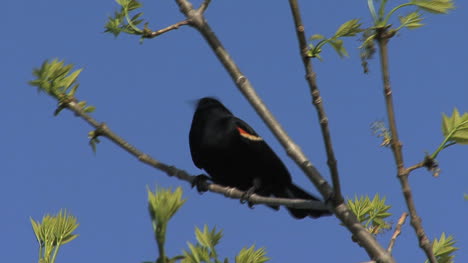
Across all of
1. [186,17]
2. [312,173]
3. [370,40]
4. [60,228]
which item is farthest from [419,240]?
[60,228]

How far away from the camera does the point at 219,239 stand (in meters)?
2.42

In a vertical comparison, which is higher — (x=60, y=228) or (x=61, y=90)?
(x=61, y=90)

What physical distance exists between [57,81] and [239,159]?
7.92ft

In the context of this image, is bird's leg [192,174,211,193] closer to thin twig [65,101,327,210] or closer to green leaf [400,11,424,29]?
thin twig [65,101,327,210]

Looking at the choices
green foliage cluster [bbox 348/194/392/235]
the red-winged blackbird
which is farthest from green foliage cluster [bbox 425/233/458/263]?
the red-winged blackbird

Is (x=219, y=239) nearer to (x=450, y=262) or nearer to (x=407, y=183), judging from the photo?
(x=407, y=183)

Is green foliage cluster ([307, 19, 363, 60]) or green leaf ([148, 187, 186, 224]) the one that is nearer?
green leaf ([148, 187, 186, 224])

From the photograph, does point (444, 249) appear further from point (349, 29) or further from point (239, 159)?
point (239, 159)

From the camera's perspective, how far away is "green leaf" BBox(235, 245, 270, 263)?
250 cm

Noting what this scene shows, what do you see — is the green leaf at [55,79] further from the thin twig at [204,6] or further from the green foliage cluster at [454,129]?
the green foliage cluster at [454,129]

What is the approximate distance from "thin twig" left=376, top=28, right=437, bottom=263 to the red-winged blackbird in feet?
8.42

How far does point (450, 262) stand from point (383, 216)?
1.19ft

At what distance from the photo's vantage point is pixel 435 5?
2.30 m

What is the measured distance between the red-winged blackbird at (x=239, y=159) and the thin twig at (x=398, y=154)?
2567 millimetres
